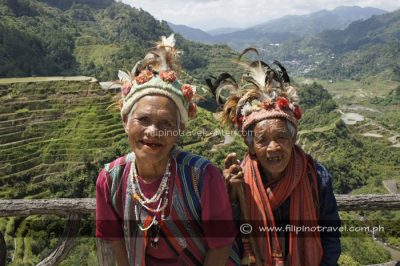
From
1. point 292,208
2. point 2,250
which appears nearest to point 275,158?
point 292,208

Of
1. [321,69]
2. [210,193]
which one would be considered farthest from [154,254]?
[321,69]

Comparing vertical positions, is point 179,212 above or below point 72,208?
above

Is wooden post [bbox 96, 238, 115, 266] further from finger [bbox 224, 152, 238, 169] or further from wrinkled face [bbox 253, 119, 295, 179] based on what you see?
wrinkled face [bbox 253, 119, 295, 179]

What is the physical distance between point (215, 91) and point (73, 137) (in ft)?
128

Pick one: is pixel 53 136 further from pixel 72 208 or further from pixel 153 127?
pixel 153 127

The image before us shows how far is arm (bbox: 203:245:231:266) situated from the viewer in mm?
2008

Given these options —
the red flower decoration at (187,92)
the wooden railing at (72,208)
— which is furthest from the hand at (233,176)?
the wooden railing at (72,208)

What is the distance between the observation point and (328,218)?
2215mm

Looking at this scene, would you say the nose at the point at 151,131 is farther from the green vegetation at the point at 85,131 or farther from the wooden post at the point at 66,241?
the wooden post at the point at 66,241

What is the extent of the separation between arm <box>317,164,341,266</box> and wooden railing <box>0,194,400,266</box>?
45 cm

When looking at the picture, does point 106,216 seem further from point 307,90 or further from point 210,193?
point 307,90

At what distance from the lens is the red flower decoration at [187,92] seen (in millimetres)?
1955

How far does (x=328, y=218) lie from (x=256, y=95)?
827 millimetres

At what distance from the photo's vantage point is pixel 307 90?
91.4m
